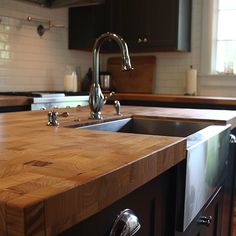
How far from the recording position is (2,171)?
22.3 inches

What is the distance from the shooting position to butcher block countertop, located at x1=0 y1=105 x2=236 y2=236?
422 millimetres

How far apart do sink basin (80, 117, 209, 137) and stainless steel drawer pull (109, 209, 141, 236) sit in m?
0.81

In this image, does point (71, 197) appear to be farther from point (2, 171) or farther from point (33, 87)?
point (33, 87)

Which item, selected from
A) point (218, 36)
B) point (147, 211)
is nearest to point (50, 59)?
point (218, 36)

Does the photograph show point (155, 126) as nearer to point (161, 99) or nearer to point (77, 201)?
point (77, 201)

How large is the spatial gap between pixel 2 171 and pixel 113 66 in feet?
13.0

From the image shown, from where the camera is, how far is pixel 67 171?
1.87ft

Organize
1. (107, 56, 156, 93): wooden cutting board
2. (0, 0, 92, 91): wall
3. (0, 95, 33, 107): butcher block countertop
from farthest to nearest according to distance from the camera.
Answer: (107, 56, 156, 93): wooden cutting board → (0, 0, 92, 91): wall → (0, 95, 33, 107): butcher block countertop

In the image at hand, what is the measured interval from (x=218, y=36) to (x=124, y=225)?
366 centimetres

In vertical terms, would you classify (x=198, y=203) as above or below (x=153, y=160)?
below

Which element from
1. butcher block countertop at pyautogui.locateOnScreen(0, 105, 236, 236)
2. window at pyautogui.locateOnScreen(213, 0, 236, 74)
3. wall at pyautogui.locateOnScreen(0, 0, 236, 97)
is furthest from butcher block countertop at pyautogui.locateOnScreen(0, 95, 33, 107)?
window at pyautogui.locateOnScreen(213, 0, 236, 74)

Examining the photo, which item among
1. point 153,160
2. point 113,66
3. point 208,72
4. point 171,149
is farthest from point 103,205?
point 113,66

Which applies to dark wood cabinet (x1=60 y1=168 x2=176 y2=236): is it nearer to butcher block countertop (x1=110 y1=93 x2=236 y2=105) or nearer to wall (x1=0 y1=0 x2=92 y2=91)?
butcher block countertop (x1=110 y1=93 x2=236 y2=105)

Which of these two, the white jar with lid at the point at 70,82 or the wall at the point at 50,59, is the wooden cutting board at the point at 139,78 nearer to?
the wall at the point at 50,59
